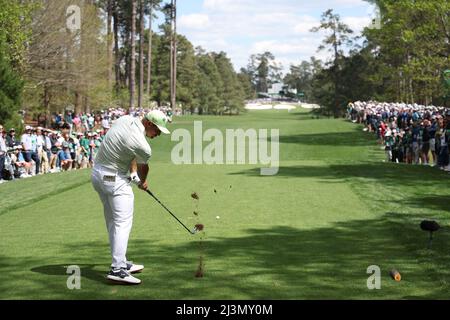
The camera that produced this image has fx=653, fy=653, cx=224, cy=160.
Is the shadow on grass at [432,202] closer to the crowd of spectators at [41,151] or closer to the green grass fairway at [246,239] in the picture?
the green grass fairway at [246,239]

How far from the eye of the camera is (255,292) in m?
6.77

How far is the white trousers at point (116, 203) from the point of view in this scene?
24.7 ft

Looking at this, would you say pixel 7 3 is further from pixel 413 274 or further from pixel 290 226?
pixel 413 274

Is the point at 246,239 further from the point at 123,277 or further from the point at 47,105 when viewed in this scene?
the point at 47,105

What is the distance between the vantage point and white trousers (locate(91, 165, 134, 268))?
24.7 ft

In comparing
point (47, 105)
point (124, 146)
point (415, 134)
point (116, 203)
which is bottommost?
point (116, 203)

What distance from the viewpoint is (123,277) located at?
7.19 metres

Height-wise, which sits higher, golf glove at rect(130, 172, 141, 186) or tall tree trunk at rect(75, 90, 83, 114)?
tall tree trunk at rect(75, 90, 83, 114)

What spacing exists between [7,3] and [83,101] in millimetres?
26023

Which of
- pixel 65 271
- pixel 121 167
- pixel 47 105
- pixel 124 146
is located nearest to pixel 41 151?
pixel 65 271

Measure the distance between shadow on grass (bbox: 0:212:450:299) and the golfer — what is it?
53 cm

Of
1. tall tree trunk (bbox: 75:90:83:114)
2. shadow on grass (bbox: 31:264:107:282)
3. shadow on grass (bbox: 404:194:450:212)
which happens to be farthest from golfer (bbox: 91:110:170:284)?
tall tree trunk (bbox: 75:90:83:114)

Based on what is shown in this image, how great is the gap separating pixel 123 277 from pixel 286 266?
79.8 inches

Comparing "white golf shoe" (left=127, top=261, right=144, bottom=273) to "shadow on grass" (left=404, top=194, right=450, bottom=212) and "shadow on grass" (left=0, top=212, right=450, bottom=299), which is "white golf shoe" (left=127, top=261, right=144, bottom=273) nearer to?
"shadow on grass" (left=0, top=212, right=450, bottom=299)
